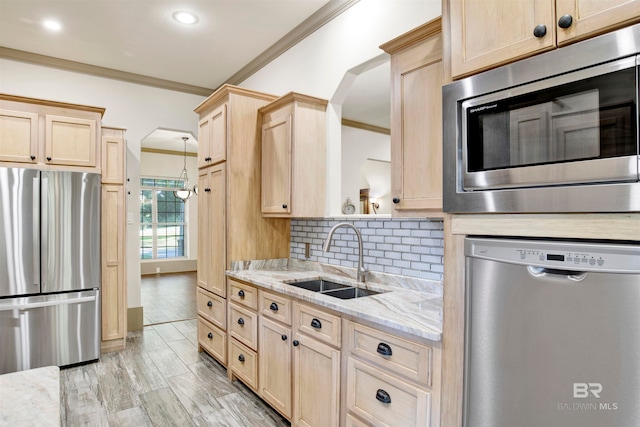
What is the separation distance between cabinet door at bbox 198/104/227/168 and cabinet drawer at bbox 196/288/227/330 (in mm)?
1216

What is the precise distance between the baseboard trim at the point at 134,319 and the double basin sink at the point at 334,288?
2.68 m

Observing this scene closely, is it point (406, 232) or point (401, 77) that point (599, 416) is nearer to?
point (406, 232)

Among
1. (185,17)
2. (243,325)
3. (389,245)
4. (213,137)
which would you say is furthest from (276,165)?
(185,17)

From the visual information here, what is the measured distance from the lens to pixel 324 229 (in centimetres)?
301

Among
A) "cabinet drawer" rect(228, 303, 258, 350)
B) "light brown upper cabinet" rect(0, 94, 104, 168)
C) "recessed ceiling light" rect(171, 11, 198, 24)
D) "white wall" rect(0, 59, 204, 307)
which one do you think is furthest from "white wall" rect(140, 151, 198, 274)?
"cabinet drawer" rect(228, 303, 258, 350)

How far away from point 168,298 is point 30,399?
220 inches

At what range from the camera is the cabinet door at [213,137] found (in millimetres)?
3113

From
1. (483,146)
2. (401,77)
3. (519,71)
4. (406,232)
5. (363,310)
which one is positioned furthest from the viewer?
(406,232)

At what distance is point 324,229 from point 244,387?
140 centimetres

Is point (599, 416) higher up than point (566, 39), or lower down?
lower down

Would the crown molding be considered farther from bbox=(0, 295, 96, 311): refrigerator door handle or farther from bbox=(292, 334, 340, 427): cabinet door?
bbox=(0, 295, 96, 311): refrigerator door handle

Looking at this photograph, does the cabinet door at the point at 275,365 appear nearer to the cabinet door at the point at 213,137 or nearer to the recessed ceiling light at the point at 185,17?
the cabinet door at the point at 213,137

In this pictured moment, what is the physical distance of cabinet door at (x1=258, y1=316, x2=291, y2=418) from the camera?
7.48 feet

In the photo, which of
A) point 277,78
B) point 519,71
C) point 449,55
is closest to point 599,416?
point 519,71
